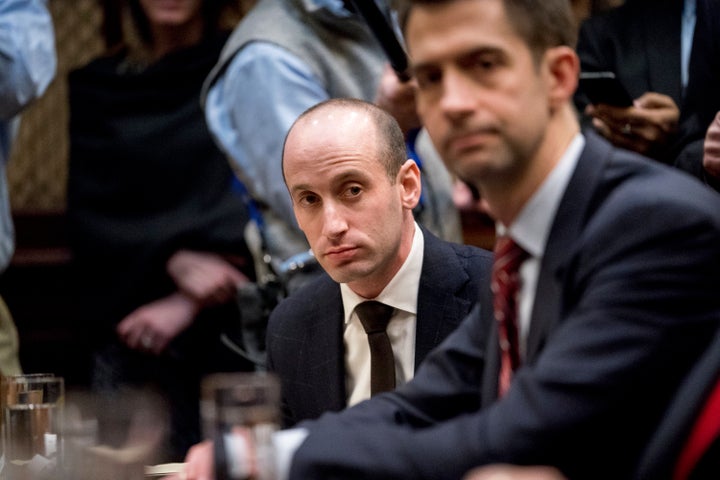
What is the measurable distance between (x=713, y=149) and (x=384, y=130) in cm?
67

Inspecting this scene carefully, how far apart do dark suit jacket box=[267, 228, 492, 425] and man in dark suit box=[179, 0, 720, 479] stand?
2.20 feet

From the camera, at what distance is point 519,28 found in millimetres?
1517

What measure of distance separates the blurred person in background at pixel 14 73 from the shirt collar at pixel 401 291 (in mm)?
1139

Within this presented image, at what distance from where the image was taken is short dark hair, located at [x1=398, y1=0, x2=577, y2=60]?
1.51m

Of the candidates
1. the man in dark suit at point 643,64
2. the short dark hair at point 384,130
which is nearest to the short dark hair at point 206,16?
the man in dark suit at point 643,64

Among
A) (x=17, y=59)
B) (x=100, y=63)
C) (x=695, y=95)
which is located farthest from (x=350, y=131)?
(x=100, y=63)

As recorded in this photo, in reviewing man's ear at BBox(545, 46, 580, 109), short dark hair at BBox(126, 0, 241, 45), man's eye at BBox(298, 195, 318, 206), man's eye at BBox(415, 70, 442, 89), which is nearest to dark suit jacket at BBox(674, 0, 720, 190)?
man's eye at BBox(298, 195, 318, 206)

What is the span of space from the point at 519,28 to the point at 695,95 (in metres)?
1.31

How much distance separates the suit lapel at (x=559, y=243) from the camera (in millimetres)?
1495

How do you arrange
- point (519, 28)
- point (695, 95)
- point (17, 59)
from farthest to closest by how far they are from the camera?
point (17, 59)
point (695, 95)
point (519, 28)

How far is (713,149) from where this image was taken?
2.42 m

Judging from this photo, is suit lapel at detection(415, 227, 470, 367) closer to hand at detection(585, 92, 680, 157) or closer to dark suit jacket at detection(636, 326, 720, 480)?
hand at detection(585, 92, 680, 157)

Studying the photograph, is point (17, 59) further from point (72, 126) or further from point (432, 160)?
point (432, 160)

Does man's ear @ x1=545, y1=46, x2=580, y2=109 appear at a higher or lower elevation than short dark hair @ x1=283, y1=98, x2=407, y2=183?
higher
